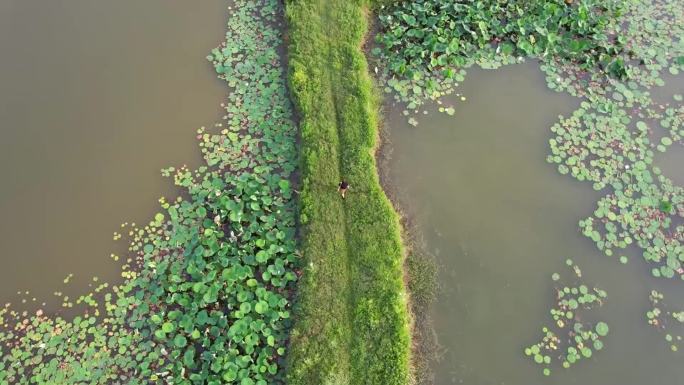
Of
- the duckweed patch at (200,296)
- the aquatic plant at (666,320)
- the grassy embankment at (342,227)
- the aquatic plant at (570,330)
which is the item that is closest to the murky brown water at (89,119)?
the duckweed patch at (200,296)

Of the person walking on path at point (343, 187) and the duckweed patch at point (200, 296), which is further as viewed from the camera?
the person walking on path at point (343, 187)

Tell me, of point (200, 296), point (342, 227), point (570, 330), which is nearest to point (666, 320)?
point (570, 330)

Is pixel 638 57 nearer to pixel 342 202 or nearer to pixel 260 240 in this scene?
pixel 342 202

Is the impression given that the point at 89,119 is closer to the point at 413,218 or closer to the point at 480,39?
the point at 413,218

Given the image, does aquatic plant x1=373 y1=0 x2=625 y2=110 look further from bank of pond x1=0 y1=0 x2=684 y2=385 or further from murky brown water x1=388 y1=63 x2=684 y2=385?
murky brown water x1=388 y1=63 x2=684 y2=385

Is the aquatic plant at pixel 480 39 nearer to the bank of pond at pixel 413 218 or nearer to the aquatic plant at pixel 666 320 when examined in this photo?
the bank of pond at pixel 413 218

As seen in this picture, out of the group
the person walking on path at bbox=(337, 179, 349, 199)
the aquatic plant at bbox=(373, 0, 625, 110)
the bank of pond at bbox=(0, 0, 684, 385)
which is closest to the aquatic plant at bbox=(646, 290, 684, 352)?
the bank of pond at bbox=(0, 0, 684, 385)

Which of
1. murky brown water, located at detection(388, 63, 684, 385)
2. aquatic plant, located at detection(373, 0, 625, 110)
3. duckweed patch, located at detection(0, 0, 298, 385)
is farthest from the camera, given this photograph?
aquatic plant, located at detection(373, 0, 625, 110)
